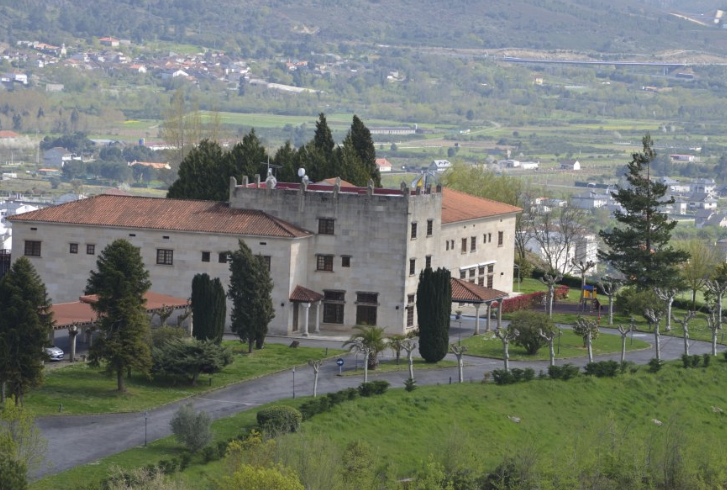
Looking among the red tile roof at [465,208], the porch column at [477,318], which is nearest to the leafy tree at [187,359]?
the porch column at [477,318]

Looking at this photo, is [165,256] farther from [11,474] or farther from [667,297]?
[11,474]

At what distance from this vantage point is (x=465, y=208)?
324 feet

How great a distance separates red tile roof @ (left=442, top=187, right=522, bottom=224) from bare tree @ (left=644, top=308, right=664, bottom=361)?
11720 millimetres

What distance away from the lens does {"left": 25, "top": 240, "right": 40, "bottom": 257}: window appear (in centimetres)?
8675

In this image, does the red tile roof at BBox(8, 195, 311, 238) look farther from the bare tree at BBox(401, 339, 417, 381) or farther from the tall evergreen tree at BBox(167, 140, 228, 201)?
the bare tree at BBox(401, 339, 417, 381)

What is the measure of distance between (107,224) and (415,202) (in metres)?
15.4

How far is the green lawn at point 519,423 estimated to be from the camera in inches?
2360

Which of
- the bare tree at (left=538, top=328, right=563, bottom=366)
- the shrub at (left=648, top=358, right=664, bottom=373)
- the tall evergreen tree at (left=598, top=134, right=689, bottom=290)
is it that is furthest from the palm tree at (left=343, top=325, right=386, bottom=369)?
the tall evergreen tree at (left=598, top=134, right=689, bottom=290)

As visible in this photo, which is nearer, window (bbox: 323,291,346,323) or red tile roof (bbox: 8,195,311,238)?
red tile roof (bbox: 8,195,311,238)

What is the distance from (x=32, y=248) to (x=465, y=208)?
2566 cm

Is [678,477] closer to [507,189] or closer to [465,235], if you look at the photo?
[465,235]

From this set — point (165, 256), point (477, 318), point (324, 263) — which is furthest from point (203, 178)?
point (477, 318)

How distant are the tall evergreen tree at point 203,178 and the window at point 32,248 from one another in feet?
46.9

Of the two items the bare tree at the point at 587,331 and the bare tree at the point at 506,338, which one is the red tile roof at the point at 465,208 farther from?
the bare tree at the point at 506,338
